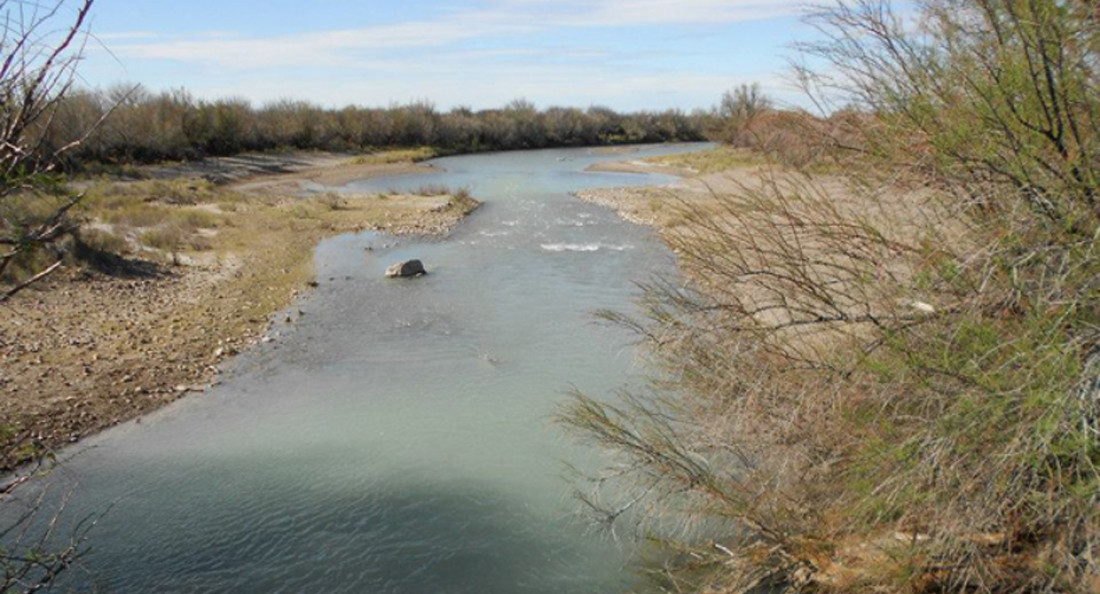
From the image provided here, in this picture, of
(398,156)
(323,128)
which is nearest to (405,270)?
(398,156)

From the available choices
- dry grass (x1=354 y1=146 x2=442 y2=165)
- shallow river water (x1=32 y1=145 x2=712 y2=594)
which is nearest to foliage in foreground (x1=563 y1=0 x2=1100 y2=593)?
shallow river water (x1=32 y1=145 x2=712 y2=594)

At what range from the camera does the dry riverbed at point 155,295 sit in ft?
34.2

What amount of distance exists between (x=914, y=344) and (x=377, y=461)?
5.98m

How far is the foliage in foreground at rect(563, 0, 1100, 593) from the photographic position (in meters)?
4.20

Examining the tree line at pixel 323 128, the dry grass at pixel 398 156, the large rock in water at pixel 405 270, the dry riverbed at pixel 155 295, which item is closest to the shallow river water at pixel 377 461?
the dry riverbed at pixel 155 295

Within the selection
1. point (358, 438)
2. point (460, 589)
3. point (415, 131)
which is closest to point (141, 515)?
point (358, 438)

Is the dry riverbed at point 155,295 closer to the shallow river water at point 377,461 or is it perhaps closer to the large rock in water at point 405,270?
the shallow river water at point 377,461

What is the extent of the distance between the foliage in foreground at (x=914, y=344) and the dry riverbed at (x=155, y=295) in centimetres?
421

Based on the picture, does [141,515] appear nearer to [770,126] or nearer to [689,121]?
[770,126]

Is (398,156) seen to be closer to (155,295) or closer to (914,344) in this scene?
(155,295)

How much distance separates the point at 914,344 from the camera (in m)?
4.91

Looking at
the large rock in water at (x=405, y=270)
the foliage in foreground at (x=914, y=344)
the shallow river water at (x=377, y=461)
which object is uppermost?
the foliage in foreground at (x=914, y=344)

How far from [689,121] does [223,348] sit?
61.4 m

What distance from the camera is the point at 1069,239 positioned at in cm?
435
